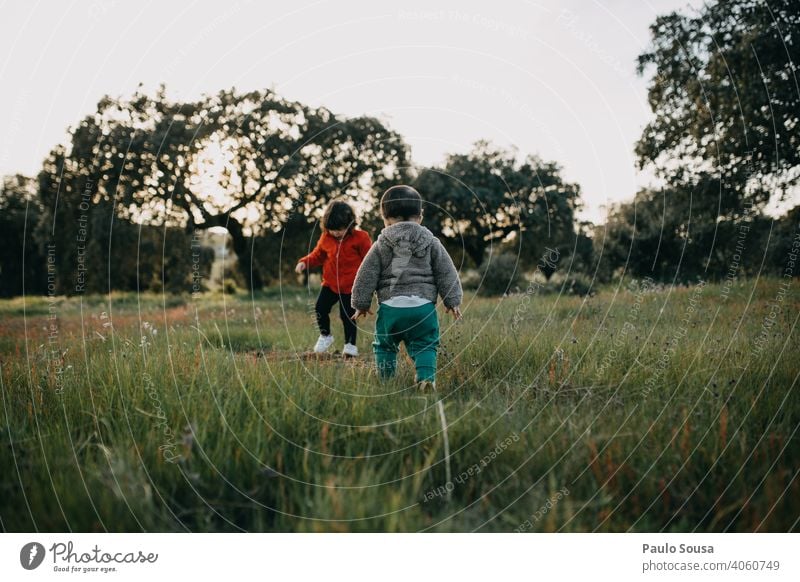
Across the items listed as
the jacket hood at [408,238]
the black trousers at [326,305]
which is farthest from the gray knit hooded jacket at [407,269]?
the black trousers at [326,305]

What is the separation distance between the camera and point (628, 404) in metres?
2.97

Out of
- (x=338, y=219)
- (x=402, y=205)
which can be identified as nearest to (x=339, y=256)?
(x=338, y=219)

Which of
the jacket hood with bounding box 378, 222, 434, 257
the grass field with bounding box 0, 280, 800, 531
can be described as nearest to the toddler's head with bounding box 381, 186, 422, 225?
the jacket hood with bounding box 378, 222, 434, 257

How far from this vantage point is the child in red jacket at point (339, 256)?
19.4 ft

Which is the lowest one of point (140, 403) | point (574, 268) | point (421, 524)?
point (421, 524)

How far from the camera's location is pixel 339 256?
601cm

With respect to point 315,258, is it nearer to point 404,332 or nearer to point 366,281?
point 366,281

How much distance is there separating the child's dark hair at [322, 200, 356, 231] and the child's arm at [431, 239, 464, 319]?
203cm

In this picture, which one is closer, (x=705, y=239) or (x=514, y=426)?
(x=514, y=426)

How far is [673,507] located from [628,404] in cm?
98

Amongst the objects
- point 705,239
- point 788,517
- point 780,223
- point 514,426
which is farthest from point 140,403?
point 705,239

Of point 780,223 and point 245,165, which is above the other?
point 245,165

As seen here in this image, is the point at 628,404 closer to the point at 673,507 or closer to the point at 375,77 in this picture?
the point at 673,507
